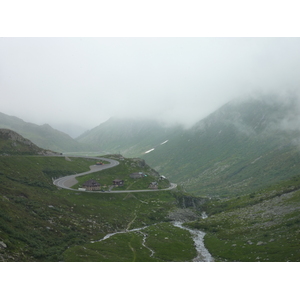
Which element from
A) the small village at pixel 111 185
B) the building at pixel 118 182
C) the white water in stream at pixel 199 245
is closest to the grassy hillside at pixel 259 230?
the white water in stream at pixel 199 245

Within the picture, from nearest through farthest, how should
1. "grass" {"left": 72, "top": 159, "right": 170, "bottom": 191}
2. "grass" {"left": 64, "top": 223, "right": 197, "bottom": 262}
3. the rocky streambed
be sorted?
"grass" {"left": 64, "top": 223, "right": 197, "bottom": 262}, the rocky streambed, "grass" {"left": 72, "top": 159, "right": 170, "bottom": 191}

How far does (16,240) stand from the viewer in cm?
5775

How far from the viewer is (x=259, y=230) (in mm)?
84062

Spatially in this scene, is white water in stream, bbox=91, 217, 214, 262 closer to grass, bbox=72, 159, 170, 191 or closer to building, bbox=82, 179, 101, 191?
building, bbox=82, 179, 101, 191

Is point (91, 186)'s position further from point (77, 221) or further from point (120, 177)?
point (77, 221)

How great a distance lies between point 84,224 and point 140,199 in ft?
177

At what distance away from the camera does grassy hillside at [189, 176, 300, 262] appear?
62.6 m

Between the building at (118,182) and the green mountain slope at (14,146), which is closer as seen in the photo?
the building at (118,182)

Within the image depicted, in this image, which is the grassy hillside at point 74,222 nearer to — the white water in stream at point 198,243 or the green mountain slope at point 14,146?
the white water in stream at point 198,243

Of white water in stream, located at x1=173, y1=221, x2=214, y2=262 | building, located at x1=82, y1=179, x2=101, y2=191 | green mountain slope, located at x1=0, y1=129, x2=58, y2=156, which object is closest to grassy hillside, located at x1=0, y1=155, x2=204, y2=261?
white water in stream, located at x1=173, y1=221, x2=214, y2=262

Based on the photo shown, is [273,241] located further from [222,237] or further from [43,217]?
[43,217]

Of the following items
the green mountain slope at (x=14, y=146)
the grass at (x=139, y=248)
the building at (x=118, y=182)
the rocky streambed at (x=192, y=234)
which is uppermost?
the green mountain slope at (x=14, y=146)

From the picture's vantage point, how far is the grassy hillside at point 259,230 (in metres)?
62.6

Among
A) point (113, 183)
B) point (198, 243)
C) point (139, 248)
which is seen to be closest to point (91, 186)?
point (113, 183)
